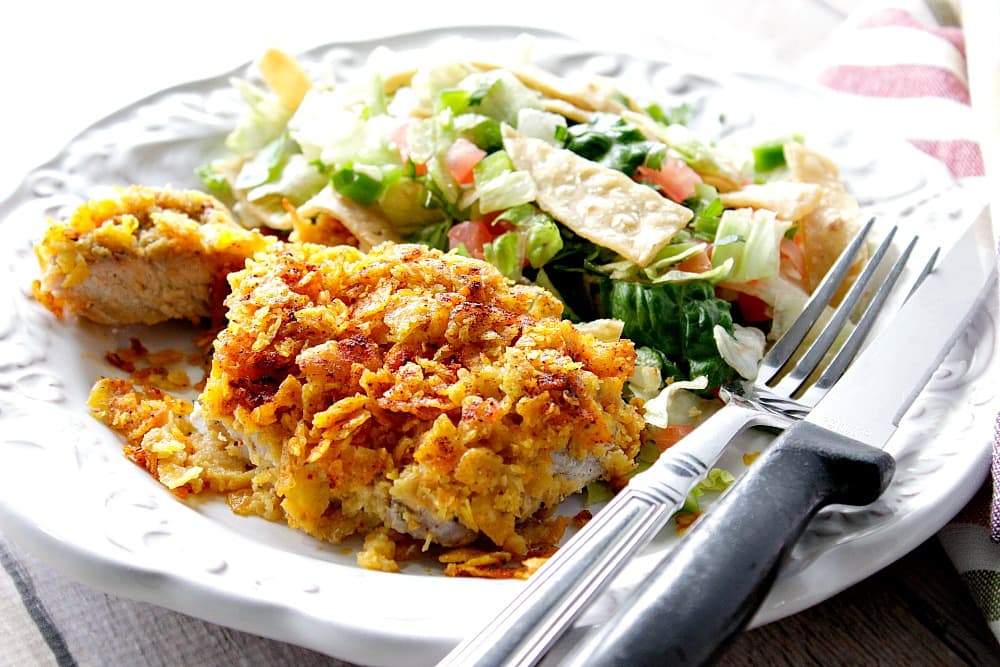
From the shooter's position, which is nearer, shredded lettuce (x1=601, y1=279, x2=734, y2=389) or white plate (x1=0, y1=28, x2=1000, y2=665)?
white plate (x1=0, y1=28, x2=1000, y2=665)

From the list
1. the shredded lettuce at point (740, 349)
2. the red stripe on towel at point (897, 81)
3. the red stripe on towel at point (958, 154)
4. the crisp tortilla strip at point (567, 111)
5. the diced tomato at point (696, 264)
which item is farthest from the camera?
the red stripe on towel at point (897, 81)

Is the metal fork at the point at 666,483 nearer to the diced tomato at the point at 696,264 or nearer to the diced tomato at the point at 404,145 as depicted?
the diced tomato at the point at 696,264

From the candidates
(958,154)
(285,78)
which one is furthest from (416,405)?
(958,154)

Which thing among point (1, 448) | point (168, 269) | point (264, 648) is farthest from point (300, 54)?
point (264, 648)

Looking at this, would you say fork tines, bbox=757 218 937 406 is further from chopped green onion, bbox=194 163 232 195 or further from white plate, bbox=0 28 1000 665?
chopped green onion, bbox=194 163 232 195

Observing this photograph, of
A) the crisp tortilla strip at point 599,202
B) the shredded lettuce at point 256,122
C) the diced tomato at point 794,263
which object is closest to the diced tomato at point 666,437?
the crisp tortilla strip at point 599,202

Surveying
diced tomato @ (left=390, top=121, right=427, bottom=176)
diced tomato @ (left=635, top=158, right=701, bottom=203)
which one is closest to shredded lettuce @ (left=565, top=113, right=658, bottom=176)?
diced tomato @ (left=635, top=158, right=701, bottom=203)

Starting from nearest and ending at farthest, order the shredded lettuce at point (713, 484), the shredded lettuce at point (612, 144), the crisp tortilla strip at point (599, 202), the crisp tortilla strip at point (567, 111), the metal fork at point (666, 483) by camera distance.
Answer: the metal fork at point (666, 483) → the shredded lettuce at point (713, 484) → the crisp tortilla strip at point (599, 202) → the shredded lettuce at point (612, 144) → the crisp tortilla strip at point (567, 111)

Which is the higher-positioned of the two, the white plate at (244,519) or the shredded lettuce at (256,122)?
the shredded lettuce at (256,122)
